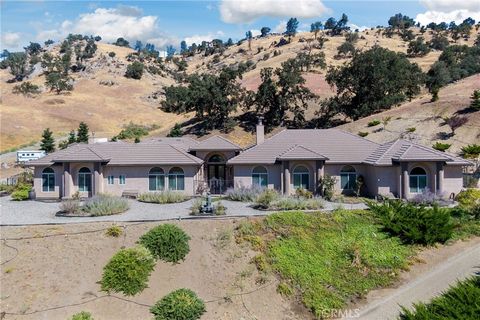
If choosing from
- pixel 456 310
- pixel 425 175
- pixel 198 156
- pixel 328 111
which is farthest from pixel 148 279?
pixel 328 111

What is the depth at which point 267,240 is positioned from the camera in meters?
23.9

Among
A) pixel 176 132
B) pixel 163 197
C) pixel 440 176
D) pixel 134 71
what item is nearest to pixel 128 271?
pixel 163 197

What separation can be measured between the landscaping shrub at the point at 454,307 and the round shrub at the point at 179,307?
783 cm

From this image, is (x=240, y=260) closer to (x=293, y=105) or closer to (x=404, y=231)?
(x=404, y=231)

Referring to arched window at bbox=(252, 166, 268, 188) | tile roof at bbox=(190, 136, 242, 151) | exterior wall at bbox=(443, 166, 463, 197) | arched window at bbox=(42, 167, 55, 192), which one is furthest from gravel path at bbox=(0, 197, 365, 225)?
exterior wall at bbox=(443, 166, 463, 197)

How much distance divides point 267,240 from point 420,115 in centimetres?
3704

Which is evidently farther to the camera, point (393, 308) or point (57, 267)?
point (57, 267)

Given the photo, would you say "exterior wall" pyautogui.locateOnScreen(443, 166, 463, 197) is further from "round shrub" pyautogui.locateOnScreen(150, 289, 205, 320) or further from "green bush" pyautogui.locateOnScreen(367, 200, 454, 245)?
"round shrub" pyautogui.locateOnScreen(150, 289, 205, 320)

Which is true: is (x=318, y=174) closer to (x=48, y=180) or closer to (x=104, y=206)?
(x=104, y=206)

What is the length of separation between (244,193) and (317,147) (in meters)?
7.16

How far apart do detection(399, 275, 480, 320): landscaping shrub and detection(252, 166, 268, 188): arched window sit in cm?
1844

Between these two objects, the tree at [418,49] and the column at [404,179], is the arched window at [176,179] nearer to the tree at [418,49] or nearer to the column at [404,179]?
the column at [404,179]

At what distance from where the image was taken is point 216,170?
37.9m

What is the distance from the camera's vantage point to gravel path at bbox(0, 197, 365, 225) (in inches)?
1053
